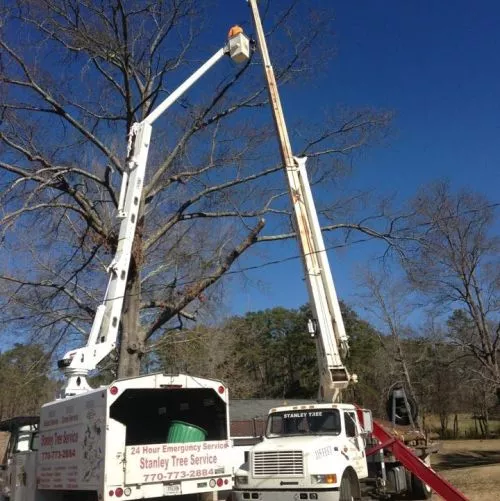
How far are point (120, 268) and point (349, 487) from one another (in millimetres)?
6453

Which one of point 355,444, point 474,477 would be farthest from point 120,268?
point 474,477

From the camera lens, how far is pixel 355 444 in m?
11.8

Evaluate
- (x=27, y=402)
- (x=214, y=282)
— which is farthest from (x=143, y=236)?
(x=27, y=402)

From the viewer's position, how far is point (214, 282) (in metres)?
18.7

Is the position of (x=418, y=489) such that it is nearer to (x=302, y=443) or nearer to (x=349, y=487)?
(x=349, y=487)

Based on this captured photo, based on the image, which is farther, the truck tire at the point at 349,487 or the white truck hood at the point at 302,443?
the white truck hood at the point at 302,443

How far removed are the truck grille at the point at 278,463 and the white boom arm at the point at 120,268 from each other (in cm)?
358

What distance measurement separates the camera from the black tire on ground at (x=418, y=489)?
14375mm

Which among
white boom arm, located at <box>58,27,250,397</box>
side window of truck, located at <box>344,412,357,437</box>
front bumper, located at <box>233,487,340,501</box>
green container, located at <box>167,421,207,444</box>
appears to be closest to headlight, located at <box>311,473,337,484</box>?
front bumper, located at <box>233,487,340,501</box>

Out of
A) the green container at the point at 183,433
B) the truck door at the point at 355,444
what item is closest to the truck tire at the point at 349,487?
the truck door at the point at 355,444

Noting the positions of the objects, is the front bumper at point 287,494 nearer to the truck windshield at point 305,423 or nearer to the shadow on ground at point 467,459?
the truck windshield at point 305,423

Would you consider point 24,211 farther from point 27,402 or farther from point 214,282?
point 27,402

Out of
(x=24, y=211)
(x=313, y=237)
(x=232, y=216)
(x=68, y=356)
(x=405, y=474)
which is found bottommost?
(x=405, y=474)

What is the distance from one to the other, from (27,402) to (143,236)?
55.1 meters
